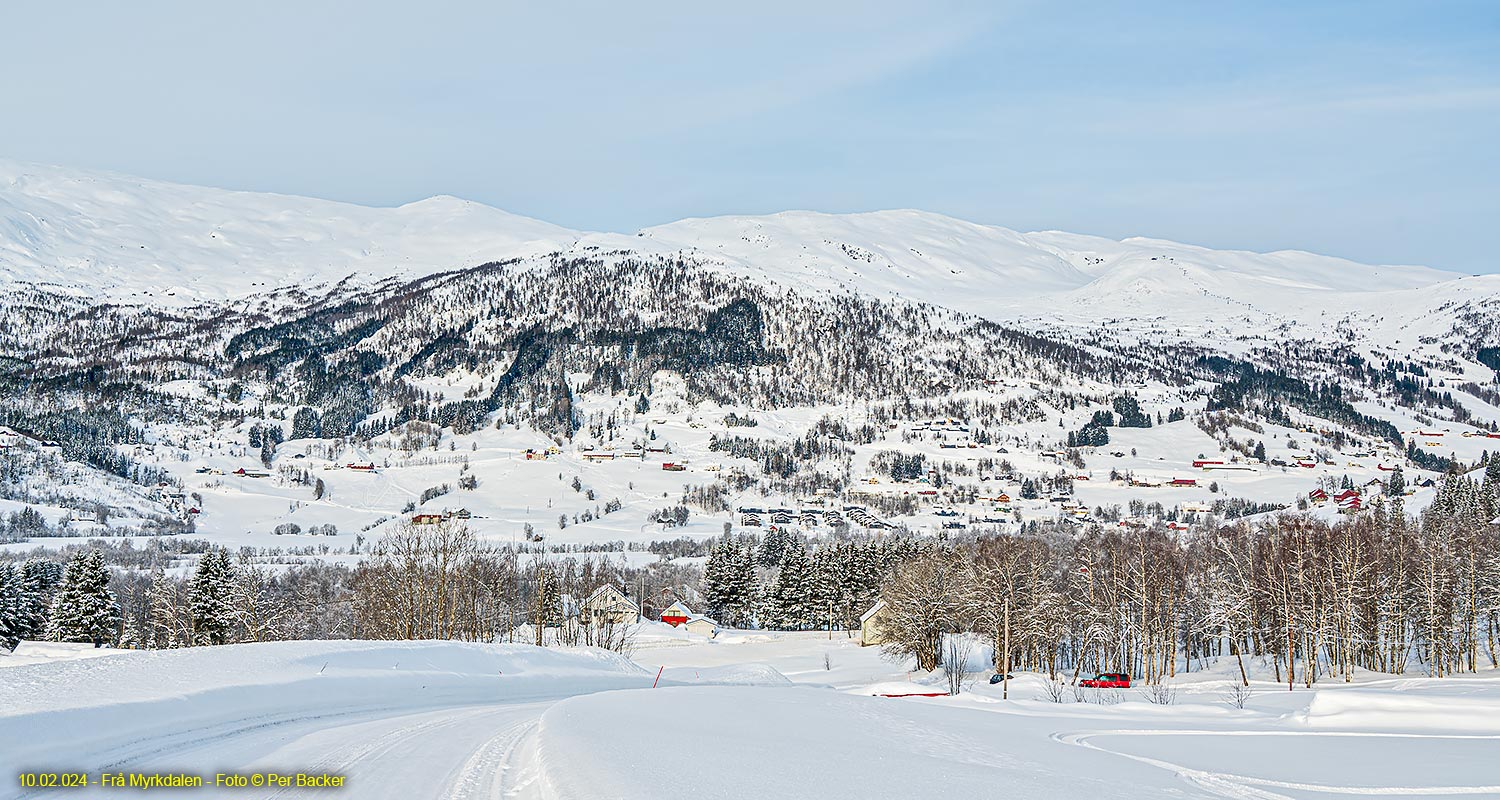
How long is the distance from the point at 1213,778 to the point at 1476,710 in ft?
32.1

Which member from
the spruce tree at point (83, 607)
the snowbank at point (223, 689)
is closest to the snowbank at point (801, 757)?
the snowbank at point (223, 689)

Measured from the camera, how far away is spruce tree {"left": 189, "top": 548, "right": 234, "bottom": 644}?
5450 cm

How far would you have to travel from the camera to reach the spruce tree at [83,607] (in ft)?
178

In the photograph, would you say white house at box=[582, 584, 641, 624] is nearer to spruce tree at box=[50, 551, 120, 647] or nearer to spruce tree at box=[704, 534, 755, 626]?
spruce tree at box=[704, 534, 755, 626]

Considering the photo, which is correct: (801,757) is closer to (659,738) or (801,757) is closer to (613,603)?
(659,738)

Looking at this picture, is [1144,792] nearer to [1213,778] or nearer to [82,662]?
[1213,778]

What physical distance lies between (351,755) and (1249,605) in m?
52.5

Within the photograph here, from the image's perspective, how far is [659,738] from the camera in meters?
11.9

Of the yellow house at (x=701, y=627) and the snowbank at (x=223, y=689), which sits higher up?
the snowbank at (x=223, y=689)

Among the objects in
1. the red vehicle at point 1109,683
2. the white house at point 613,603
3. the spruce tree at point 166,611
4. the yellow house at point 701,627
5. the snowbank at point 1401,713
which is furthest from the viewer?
the yellow house at point 701,627

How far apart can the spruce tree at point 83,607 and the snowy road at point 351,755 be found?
49.5 metres

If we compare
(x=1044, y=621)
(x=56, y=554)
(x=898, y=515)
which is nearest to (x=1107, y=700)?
(x=1044, y=621)

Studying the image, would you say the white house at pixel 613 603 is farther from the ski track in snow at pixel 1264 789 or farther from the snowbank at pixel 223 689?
the ski track in snow at pixel 1264 789

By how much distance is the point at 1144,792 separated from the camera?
33.2 ft
